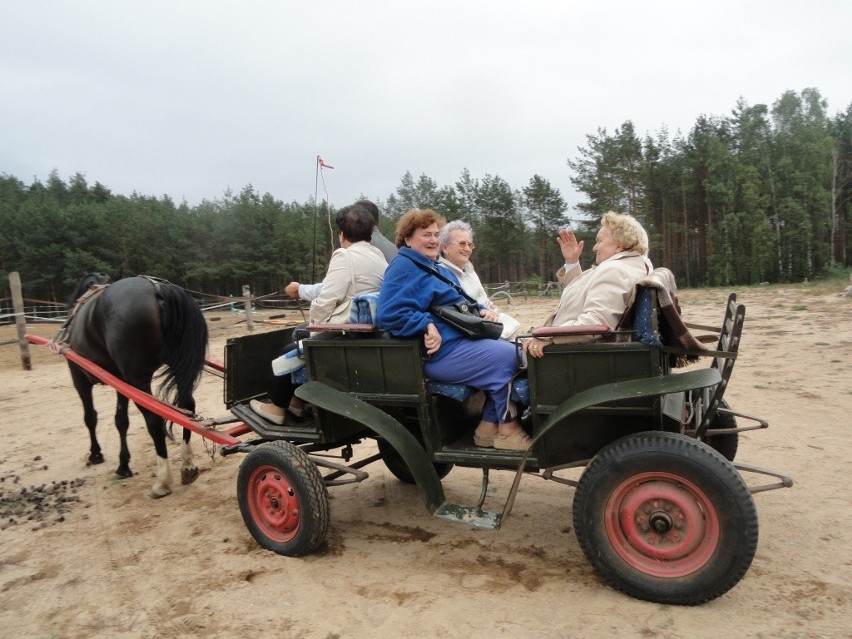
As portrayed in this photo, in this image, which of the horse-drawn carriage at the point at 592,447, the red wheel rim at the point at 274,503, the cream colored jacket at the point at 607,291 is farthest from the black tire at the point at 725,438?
the red wheel rim at the point at 274,503

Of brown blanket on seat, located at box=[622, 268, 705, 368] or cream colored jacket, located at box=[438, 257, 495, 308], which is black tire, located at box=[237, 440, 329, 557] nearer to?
cream colored jacket, located at box=[438, 257, 495, 308]

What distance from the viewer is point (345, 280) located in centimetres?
339

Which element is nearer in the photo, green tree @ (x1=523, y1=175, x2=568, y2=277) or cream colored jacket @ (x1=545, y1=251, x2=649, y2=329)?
cream colored jacket @ (x1=545, y1=251, x2=649, y2=329)

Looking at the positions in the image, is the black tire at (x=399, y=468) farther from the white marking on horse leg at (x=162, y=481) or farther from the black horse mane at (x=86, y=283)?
the black horse mane at (x=86, y=283)

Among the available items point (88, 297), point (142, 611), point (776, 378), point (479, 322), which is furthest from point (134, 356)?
point (776, 378)

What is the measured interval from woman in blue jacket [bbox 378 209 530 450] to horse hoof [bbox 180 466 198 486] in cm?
274

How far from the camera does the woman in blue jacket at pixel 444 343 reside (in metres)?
2.92

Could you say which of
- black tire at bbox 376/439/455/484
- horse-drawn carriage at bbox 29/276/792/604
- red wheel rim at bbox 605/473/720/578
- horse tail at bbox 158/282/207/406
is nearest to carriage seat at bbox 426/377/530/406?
horse-drawn carriage at bbox 29/276/792/604

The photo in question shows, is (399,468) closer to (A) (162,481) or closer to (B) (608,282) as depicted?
(A) (162,481)

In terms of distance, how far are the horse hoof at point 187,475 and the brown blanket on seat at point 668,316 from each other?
3834mm

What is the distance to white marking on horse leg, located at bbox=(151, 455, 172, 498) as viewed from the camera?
14.4 feet

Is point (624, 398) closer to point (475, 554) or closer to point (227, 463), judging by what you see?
point (475, 554)

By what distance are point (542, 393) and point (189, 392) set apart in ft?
10.8

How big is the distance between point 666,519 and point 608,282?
1.13 m
